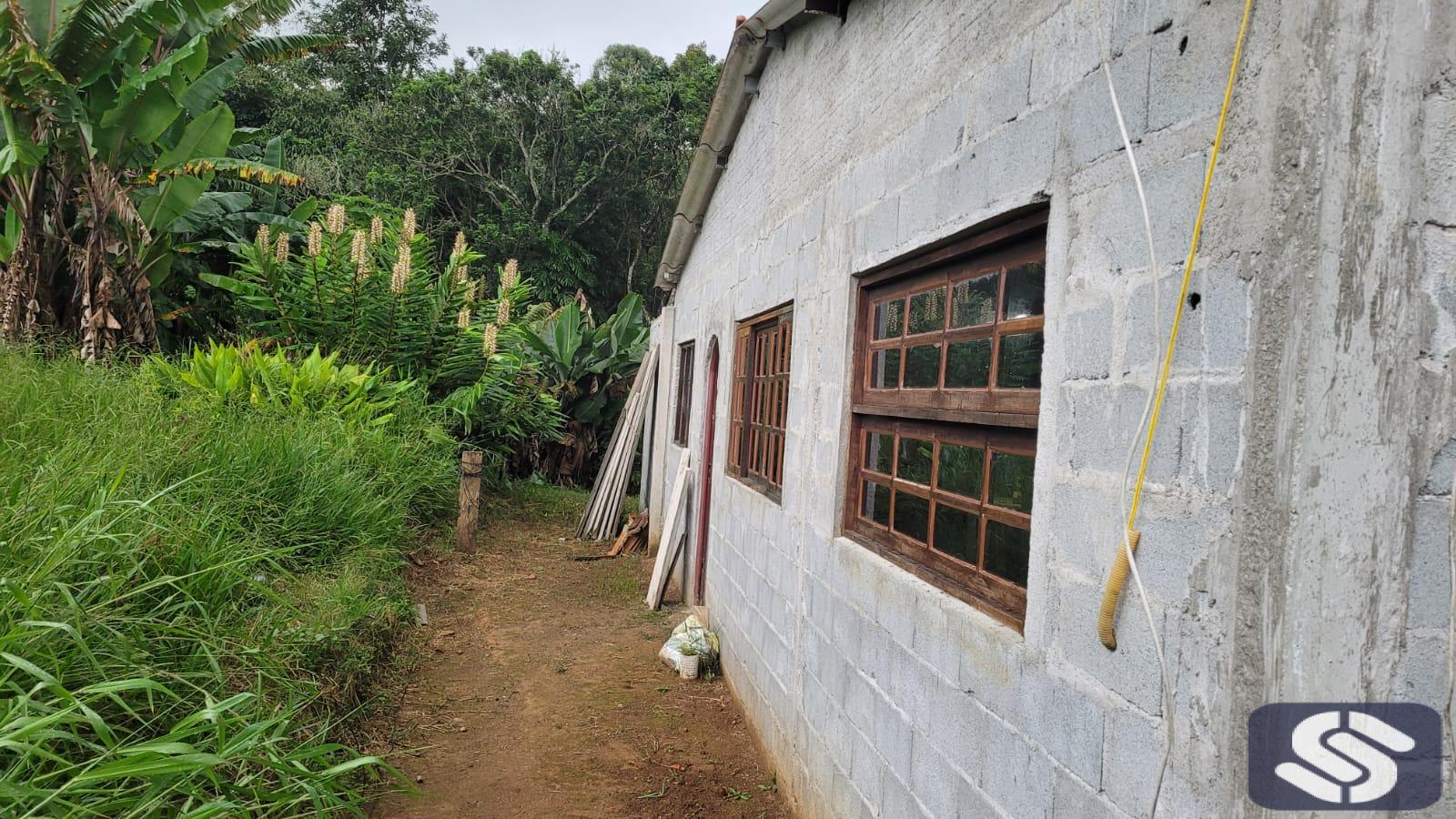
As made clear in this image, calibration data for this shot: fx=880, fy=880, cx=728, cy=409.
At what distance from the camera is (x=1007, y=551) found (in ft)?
8.46

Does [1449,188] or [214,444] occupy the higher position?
[1449,188]

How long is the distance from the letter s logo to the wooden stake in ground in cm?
822

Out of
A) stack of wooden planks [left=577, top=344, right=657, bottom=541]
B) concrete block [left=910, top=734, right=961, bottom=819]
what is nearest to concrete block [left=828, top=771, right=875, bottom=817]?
concrete block [left=910, top=734, right=961, bottom=819]

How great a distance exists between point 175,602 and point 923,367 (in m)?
3.23

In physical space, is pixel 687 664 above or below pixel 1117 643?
below

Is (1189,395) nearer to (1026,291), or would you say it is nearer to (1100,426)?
(1100,426)

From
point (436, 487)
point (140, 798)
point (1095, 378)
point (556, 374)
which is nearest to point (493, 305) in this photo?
point (556, 374)

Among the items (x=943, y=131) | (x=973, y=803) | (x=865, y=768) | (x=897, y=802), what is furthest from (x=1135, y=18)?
(x=865, y=768)

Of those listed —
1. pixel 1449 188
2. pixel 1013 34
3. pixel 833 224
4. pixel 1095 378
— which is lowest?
pixel 1095 378

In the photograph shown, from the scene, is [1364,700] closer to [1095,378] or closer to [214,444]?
[1095,378]

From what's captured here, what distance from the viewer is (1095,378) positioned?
2.06m

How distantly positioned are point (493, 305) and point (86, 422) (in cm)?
640

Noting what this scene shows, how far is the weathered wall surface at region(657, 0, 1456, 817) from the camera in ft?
4.70

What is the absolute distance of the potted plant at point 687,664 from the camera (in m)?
5.96
